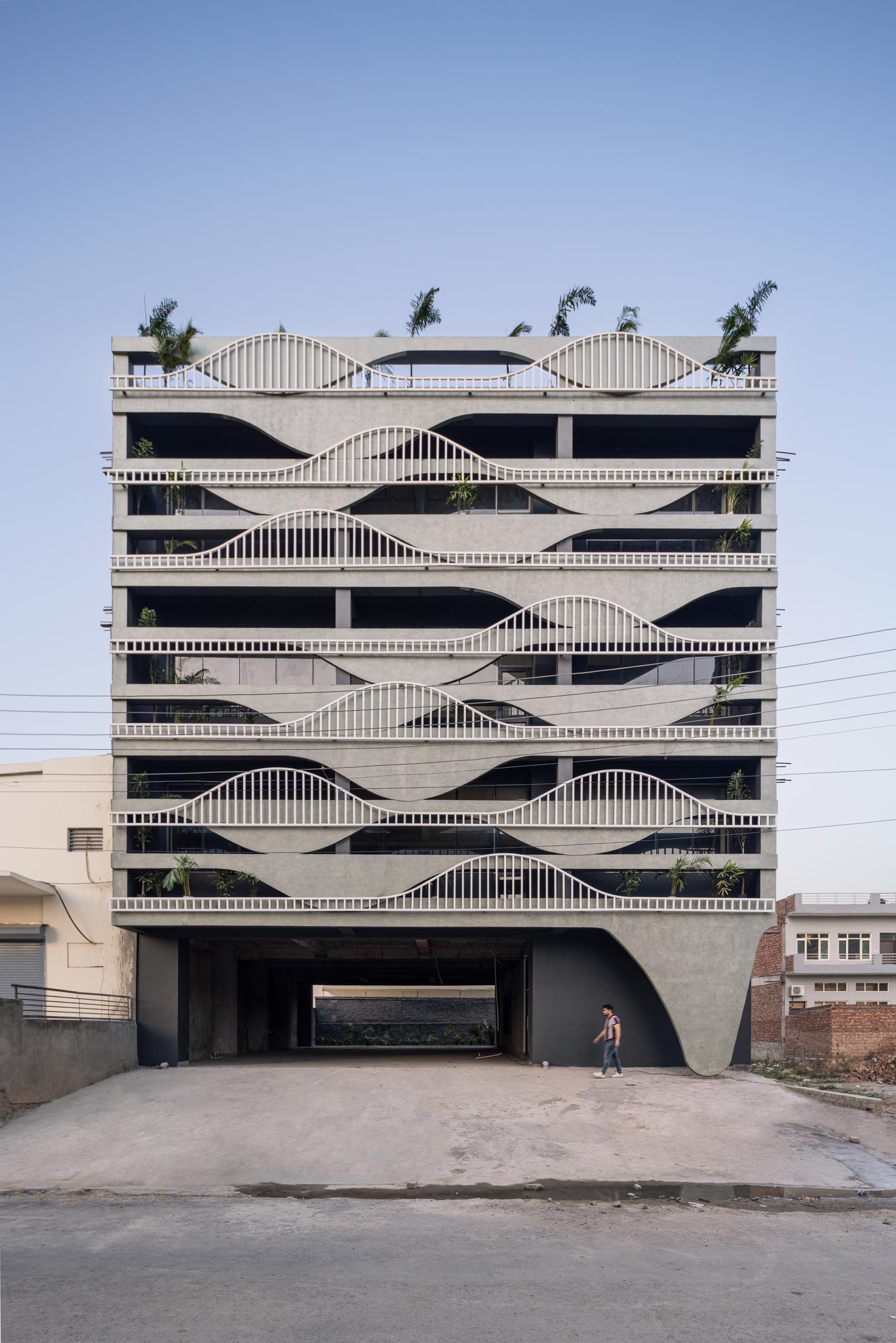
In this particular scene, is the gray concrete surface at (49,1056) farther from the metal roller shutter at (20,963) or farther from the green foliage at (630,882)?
the green foliage at (630,882)

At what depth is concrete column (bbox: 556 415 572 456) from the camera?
33094 millimetres

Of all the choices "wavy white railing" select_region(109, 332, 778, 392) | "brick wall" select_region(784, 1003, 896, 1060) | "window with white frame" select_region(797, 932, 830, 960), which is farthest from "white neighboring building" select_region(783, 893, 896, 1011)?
"wavy white railing" select_region(109, 332, 778, 392)

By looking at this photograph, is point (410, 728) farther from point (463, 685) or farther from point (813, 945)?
point (813, 945)

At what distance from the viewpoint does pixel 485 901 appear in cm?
3084

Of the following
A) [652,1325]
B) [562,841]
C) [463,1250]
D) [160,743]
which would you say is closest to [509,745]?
[562,841]

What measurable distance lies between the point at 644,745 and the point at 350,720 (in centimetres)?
812

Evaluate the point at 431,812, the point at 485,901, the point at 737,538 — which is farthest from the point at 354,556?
the point at 737,538

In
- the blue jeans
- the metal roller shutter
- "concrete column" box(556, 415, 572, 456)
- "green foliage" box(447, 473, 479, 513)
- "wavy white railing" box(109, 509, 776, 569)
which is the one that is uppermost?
"concrete column" box(556, 415, 572, 456)

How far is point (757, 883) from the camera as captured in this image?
104 feet

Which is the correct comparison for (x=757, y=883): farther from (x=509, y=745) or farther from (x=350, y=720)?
(x=350, y=720)

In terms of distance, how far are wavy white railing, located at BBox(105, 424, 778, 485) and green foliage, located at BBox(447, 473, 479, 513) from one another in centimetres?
17

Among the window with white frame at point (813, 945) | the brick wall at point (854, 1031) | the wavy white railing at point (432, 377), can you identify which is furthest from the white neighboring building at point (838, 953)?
the wavy white railing at point (432, 377)

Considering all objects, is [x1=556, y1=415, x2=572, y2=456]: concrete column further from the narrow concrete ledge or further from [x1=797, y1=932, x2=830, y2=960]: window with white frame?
[x1=797, y1=932, x2=830, y2=960]: window with white frame

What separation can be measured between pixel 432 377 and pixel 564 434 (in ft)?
13.6
